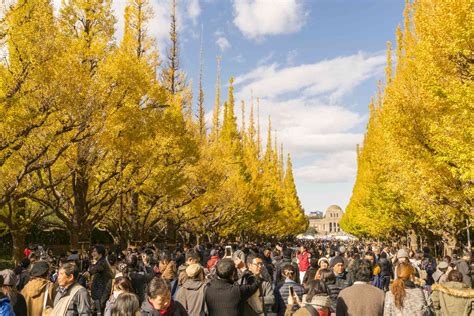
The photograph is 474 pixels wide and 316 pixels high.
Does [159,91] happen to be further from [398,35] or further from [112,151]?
[398,35]

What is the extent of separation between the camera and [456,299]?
5160 millimetres

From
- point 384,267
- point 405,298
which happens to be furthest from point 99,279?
point 384,267

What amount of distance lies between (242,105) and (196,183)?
112ft

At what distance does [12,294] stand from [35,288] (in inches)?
12.2

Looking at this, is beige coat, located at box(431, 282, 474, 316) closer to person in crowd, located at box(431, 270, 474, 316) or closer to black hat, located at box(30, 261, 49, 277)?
person in crowd, located at box(431, 270, 474, 316)

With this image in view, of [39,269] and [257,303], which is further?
[39,269]

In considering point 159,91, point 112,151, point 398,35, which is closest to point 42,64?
point 112,151

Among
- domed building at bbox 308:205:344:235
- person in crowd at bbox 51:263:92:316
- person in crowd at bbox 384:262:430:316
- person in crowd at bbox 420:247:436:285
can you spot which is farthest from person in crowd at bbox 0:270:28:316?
domed building at bbox 308:205:344:235

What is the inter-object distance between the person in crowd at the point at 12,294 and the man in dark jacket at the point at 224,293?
1.83m

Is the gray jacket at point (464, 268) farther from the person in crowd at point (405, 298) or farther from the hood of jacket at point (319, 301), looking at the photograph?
the hood of jacket at point (319, 301)

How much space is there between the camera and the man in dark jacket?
4340 mm

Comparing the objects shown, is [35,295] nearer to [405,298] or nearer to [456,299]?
[405,298]

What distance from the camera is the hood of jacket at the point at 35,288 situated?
15.9 ft

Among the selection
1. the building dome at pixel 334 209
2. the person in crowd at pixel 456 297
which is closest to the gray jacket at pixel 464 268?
the person in crowd at pixel 456 297
